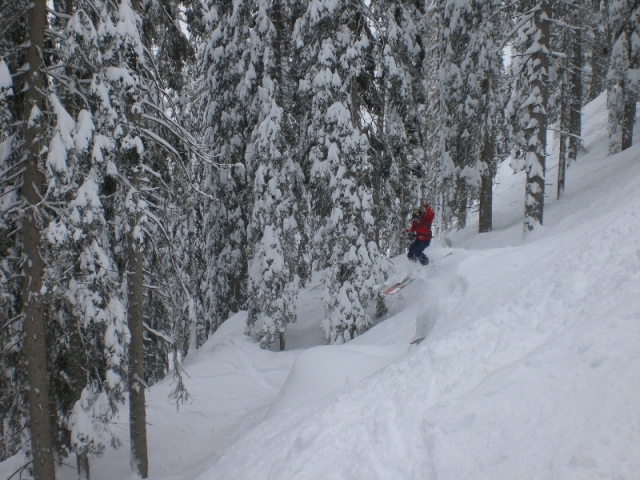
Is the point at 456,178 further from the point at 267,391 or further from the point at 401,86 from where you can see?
the point at 267,391

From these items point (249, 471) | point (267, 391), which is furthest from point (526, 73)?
point (249, 471)

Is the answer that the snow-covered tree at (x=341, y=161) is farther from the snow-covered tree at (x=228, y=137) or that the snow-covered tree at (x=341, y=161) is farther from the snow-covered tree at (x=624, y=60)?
the snow-covered tree at (x=624, y=60)

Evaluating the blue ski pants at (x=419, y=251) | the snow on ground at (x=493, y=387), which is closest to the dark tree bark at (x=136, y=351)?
the snow on ground at (x=493, y=387)

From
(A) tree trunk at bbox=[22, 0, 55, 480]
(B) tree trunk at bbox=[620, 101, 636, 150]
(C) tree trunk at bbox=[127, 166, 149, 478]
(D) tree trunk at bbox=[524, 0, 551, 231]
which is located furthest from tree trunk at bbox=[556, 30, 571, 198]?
(A) tree trunk at bbox=[22, 0, 55, 480]

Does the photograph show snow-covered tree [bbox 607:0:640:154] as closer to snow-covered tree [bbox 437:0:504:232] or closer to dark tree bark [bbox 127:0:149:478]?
snow-covered tree [bbox 437:0:504:232]

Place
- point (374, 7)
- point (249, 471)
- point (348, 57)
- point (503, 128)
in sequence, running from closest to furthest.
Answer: point (249, 471) < point (348, 57) < point (374, 7) < point (503, 128)

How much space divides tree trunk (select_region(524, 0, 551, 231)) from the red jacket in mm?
3106

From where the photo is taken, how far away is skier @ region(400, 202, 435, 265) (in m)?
12.8

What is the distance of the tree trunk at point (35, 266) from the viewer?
6.32m

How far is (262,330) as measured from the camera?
13.4m

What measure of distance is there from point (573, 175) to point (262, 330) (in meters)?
16.5

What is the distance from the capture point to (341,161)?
1182cm

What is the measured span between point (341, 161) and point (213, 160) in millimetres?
4646

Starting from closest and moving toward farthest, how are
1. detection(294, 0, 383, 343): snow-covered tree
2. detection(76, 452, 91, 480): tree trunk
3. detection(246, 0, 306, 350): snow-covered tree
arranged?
detection(76, 452, 91, 480): tree trunk → detection(294, 0, 383, 343): snow-covered tree → detection(246, 0, 306, 350): snow-covered tree
